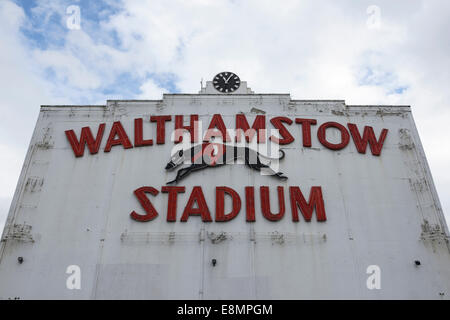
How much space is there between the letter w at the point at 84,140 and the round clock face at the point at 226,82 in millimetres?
7990

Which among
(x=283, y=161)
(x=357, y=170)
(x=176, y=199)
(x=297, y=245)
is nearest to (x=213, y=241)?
(x=176, y=199)

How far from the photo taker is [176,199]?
18562 millimetres

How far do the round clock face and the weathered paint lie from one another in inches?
87.4

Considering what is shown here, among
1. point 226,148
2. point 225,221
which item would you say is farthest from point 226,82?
point 225,221

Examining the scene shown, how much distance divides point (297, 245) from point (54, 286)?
467 inches

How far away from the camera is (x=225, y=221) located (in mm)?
17953

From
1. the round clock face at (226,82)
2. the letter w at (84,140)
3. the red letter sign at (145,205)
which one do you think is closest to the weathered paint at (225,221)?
the red letter sign at (145,205)

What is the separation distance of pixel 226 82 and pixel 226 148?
19.1ft

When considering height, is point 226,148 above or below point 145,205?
above

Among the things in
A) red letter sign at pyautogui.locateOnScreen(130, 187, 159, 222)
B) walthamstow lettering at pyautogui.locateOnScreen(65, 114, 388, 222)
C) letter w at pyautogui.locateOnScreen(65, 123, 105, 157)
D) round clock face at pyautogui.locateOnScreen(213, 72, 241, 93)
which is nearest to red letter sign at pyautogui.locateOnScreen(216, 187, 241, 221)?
walthamstow lettering at pyautogui.locateOnScreen(65, 114, 388, 222)

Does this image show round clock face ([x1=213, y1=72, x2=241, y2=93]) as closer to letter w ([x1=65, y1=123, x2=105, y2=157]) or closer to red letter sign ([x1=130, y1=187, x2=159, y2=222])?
letter w ([x1=65, y1=123, x2=105, y2=157])

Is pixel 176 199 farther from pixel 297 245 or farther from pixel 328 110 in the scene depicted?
pixel 328 110

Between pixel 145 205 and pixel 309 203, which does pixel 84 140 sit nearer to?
pixel 145 205
